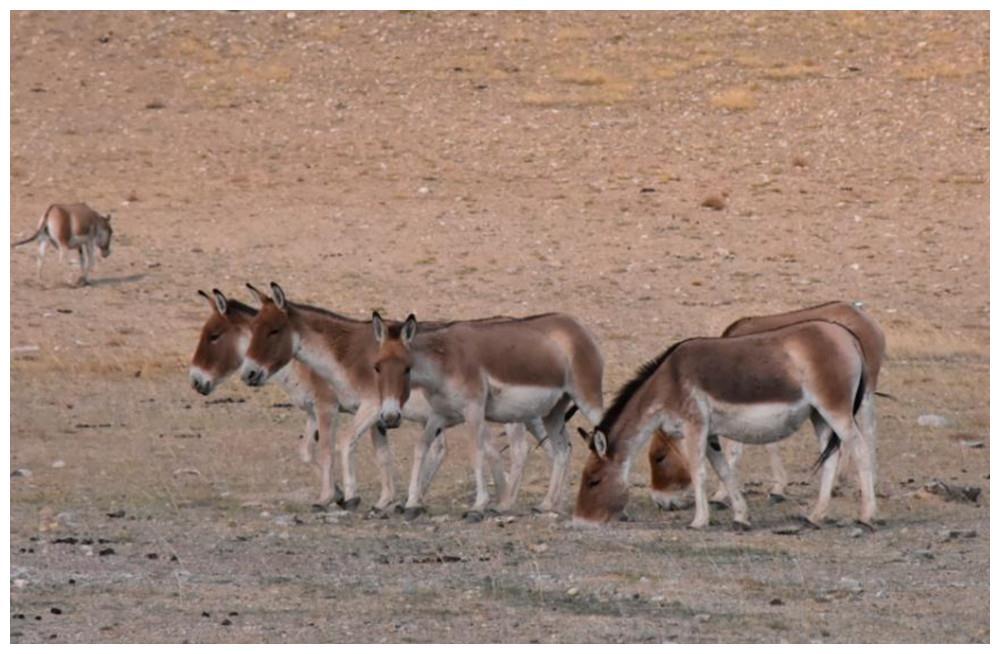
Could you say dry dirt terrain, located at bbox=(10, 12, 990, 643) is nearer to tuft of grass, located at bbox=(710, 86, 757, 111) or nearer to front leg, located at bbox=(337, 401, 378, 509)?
tuft of grass, located at bbox=(710, 86, 757, 111)

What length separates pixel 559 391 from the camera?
16.5m

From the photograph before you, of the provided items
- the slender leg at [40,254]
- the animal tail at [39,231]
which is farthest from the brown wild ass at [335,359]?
the animal tail at [39,231]

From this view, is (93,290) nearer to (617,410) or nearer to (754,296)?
(754,296)

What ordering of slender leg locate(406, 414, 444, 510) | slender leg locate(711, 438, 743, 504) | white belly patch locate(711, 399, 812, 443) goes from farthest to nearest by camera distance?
slender leg locate(711, 438, 743, 504)
slender leg locate(406, 414, 444, 510)
white belly patch locate(711, 399, 812, 443)

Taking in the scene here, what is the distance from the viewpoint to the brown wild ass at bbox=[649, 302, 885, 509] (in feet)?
54.0

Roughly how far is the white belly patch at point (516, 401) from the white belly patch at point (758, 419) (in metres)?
1.20

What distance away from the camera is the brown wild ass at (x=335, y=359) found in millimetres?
16531

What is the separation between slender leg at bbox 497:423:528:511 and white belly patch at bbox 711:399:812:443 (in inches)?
56.7

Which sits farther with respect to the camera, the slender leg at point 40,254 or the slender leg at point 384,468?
the slender leg at point 40,254

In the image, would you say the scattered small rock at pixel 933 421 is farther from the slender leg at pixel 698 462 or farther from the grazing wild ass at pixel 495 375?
the slender leg at pixel 698 462

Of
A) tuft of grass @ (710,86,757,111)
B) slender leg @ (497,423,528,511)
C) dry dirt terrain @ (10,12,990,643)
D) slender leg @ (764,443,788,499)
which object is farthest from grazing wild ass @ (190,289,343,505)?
→ tuft of grass @ (710,86,757,111)

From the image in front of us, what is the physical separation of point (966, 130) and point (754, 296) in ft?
37.1

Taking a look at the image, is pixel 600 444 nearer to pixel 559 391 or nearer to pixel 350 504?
pixel 559 391

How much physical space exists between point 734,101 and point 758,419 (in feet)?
80.1
